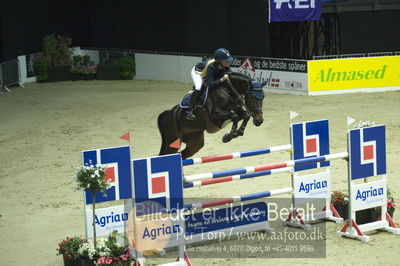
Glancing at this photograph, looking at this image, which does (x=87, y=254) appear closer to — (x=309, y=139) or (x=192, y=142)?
(x=192, y=142)

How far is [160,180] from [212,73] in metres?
2.70

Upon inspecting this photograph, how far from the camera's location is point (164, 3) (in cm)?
2981

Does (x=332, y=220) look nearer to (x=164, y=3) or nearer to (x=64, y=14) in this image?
(x=164, y=3)

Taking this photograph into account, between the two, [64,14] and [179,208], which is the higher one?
[64,14]

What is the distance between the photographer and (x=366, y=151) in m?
9.45

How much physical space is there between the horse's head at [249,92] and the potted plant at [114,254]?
2.99 metres

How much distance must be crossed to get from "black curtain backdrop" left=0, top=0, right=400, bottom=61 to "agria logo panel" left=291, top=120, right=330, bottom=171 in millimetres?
15360

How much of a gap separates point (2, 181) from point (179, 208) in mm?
5754

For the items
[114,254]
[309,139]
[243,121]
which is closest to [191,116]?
[243,121]

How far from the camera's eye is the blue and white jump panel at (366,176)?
9.34 metres

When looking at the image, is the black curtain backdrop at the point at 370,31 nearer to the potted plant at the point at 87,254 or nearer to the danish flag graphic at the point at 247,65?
the danish flag graphic at the point at 247,65

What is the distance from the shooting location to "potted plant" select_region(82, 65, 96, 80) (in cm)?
2764

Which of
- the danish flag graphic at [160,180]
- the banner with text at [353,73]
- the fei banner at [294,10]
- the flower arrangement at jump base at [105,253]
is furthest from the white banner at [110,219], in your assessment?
the fei banner at [294,10]

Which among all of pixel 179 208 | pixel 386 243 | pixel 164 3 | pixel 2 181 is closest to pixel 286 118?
pixel 2 181
